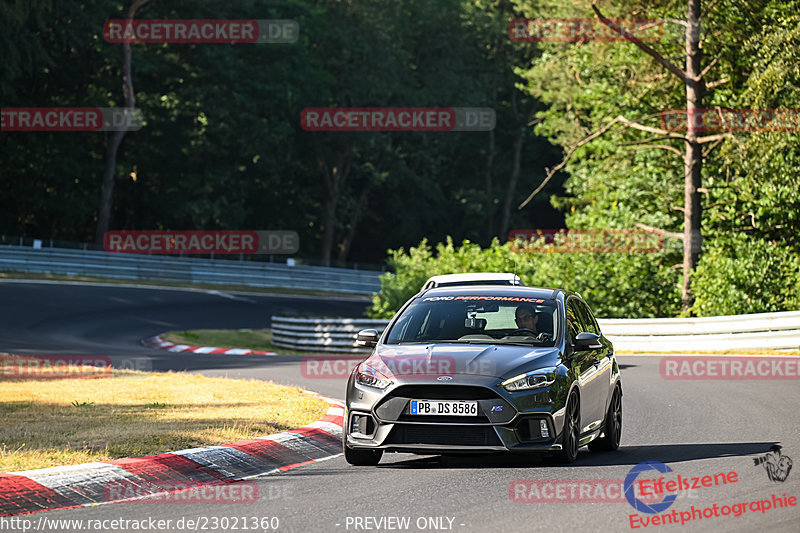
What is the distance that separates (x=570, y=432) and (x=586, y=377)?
0.81m

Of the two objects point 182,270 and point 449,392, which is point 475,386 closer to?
point 449,392

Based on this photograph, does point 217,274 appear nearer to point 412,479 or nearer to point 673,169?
point 673,169

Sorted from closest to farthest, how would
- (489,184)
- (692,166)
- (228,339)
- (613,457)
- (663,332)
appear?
(613,457)
(663,332)
(692,166)
(228,339)
(489,184)

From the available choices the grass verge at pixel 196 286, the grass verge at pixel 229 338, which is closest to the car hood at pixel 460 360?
the grass verge at pixel 229 338

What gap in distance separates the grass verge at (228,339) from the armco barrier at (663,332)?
56 cm

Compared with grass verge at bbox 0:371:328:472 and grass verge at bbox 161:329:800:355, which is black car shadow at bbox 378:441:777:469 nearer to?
grass verge at bbox 0:371:328:472

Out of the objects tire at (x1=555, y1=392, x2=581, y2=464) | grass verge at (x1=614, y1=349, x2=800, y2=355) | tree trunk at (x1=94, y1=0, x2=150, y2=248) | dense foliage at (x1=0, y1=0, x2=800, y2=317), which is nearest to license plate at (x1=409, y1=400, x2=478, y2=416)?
tire at (x1=555, y1=392, x2=581, y2=464)

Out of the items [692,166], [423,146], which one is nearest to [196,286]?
[692,166]

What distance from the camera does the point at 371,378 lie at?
961 centimetres

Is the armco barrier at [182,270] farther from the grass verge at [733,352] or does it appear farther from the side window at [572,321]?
the side window at [572,321]

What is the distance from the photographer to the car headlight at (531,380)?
9328 millimetres

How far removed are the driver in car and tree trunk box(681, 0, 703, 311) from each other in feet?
75.3

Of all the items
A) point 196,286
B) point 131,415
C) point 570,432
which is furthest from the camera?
point 196,286

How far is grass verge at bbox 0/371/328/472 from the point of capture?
32.1 feet
